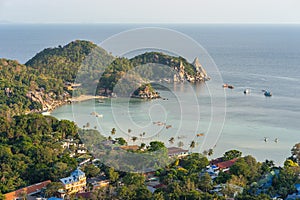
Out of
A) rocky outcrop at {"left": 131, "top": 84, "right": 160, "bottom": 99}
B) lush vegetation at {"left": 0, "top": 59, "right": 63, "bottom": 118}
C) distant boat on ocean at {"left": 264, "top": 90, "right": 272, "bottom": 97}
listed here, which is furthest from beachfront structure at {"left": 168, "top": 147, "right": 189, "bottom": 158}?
distant boat on ocean at {"left": 264, "top": 90, "right": 272, "bottom": 97}

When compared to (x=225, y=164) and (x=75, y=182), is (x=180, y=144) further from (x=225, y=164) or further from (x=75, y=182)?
(x=75, y=182)

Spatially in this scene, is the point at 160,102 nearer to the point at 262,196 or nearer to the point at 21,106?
the point at 21,106

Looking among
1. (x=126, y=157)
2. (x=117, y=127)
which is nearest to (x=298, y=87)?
(x=117, y=127)

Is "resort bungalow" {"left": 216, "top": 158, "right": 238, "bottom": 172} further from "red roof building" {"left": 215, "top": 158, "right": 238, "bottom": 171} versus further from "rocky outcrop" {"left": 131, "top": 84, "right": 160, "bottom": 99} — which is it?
"rocky outcrop" {"left": 131, "top": 84, "right": 160, "bottom": 99}

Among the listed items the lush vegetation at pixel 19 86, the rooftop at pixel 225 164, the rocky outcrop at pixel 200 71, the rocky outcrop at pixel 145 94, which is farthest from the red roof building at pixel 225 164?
the rocky outcrop at pixel 200 71

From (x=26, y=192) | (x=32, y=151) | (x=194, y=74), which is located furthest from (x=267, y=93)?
(x=26, y=192)

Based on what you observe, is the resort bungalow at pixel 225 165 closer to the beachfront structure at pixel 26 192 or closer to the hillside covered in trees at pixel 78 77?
the beachfront structure at pixel 26 192
